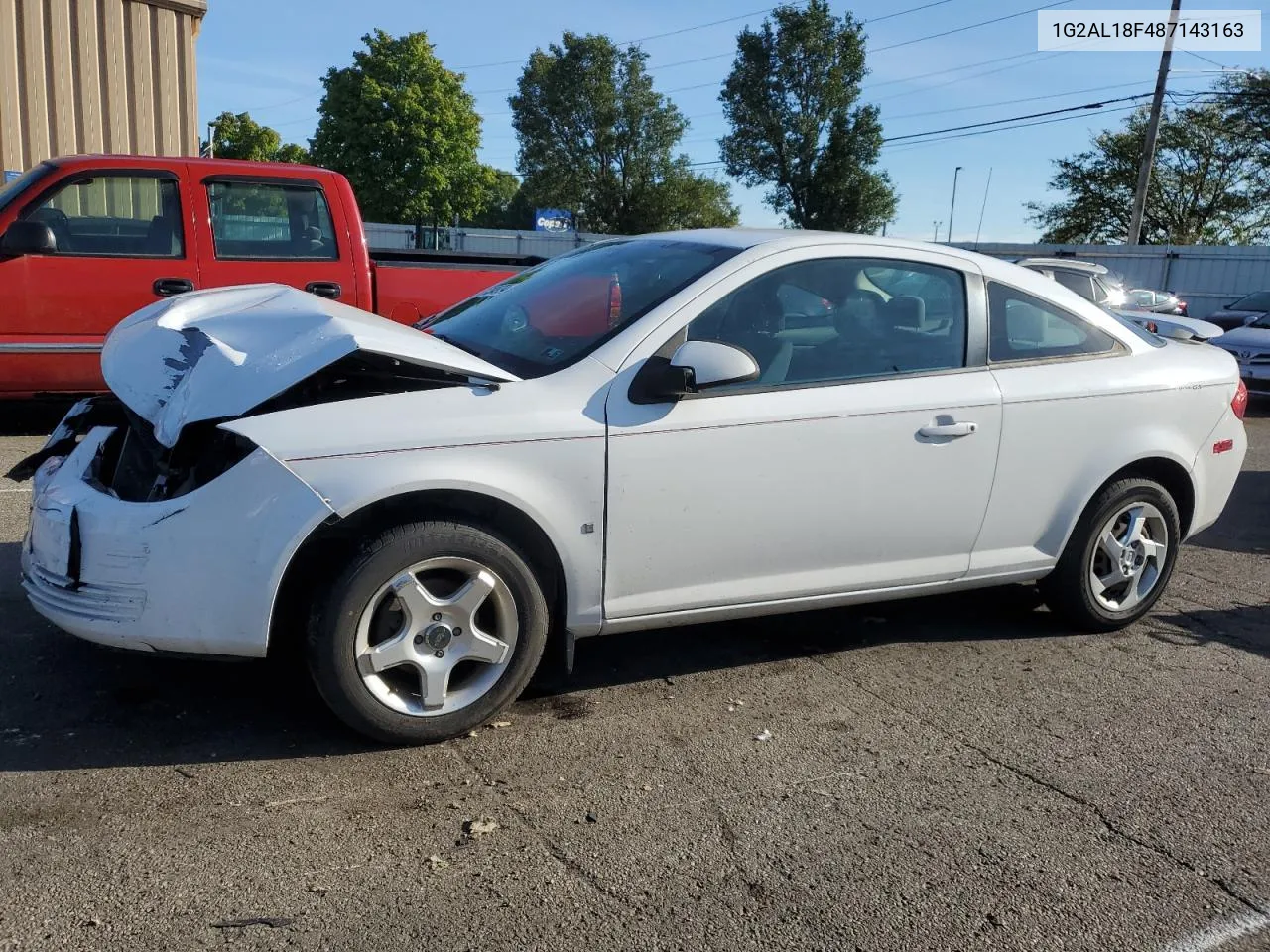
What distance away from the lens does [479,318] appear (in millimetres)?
4473

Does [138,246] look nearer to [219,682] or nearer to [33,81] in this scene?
[219,682]

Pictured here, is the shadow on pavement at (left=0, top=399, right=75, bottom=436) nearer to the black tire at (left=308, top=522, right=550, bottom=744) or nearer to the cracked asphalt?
the cracked asphalt

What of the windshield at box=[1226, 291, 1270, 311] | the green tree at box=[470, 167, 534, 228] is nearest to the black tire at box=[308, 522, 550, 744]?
the windshield at box=[1226, 291, 1270, 311]

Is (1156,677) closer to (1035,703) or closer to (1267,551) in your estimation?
(1035,703)

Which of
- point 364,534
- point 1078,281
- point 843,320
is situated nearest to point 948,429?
point 843,320

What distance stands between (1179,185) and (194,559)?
179 feet

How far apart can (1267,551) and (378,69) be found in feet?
123

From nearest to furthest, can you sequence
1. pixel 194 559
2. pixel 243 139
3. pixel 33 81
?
pixel 194 559 < pixel 33 81 < pixel 243 139

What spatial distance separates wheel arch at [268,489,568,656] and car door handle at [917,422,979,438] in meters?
1.50

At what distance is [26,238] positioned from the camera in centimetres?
709

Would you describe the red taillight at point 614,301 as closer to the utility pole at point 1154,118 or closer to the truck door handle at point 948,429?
the truck door handle at point 948,429

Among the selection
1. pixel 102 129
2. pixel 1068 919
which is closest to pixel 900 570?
pixel 1068 919

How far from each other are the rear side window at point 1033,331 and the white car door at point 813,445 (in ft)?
0.28

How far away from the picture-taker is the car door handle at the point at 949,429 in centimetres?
409
